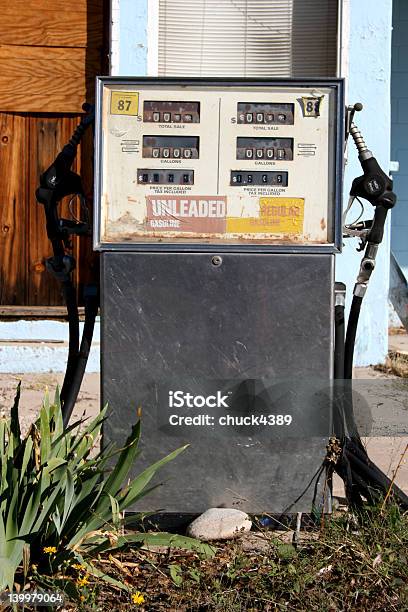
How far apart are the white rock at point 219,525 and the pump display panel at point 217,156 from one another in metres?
1.03

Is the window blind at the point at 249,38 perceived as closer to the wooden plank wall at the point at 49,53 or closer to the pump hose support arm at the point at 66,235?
the wooden plank wall at the point at 49,53

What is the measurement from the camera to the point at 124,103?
158 inches

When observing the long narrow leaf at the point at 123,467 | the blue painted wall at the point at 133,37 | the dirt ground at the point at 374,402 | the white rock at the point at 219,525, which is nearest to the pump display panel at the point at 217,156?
the long narrow leaf at the point at 123,467

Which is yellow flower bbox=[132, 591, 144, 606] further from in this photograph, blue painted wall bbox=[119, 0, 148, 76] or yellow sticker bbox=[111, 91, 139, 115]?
blue painted wall bbox=[119, 0, 148, 76]

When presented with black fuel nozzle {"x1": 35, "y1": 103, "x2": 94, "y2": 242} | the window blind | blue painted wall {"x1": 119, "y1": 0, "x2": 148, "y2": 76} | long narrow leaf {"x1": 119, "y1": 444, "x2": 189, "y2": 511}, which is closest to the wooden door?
blue painted wall {"x1": 119, "y1": 0, "x2": 148, "y2": 76}

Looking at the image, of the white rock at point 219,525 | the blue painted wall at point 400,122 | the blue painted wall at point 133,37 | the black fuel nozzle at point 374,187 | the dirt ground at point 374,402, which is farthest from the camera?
the blue painted wall at point 400,122

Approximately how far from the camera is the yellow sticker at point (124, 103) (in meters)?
4.01

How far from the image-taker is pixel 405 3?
10062mm

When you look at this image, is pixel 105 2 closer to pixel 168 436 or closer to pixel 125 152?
pixel 125 152

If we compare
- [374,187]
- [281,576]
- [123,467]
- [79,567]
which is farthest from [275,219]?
[79,567]

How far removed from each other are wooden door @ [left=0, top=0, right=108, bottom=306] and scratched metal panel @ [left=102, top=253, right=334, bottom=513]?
4.21 m

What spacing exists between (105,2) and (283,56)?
4.67ft

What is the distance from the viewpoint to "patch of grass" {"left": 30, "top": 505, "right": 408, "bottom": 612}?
3445 mm

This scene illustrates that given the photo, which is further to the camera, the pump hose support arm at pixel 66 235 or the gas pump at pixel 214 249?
the pump hose support arm at pixel 66 235
